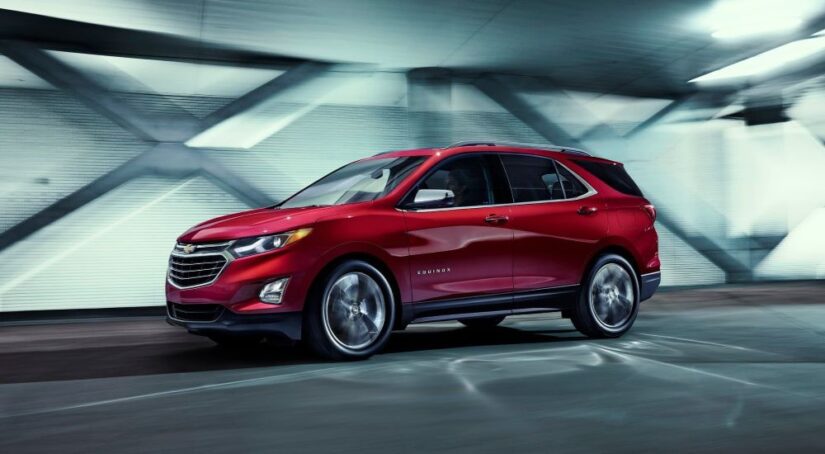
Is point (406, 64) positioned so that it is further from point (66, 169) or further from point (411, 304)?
point (411, 304)

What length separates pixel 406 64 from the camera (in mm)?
15328

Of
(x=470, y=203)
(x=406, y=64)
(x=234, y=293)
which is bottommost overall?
(x=234, y=293)

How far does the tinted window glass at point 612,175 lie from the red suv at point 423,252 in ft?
0.05

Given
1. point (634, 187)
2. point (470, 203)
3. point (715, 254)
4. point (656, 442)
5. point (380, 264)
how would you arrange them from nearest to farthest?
point (656, 442) → point (380, 264) → point (470, 203) → point (634, 187) → point (715, 254)

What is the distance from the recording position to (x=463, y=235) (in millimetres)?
8547

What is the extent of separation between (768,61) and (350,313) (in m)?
11.7

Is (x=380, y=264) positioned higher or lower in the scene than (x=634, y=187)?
lower

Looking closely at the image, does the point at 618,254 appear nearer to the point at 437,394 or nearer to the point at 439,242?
the point at 439,242

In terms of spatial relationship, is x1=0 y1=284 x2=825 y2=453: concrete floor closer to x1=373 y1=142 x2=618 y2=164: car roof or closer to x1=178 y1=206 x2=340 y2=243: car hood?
x1=178 y1=206 x2=340 y2=243: car hood

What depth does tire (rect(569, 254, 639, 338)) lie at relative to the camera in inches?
371

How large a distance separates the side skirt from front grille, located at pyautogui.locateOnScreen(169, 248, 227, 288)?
1.51 m

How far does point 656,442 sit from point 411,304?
138 inches

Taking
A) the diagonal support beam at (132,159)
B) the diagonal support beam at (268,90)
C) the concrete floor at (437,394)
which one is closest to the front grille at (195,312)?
the concrete floor at (437,394)

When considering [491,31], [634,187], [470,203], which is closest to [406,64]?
[491,31]
